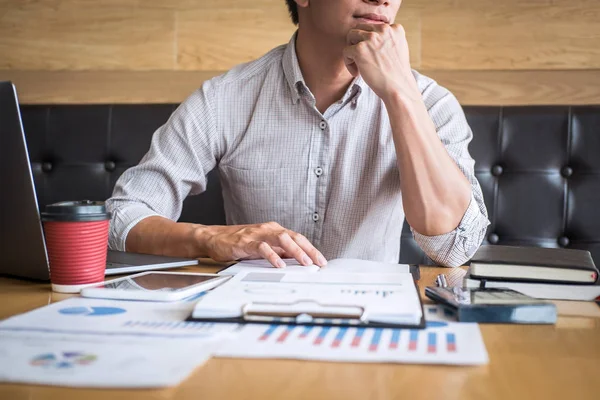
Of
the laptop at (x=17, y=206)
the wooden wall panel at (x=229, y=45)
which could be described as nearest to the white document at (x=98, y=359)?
the laptop at (x=17, y=206)

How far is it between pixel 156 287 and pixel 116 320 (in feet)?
0.53

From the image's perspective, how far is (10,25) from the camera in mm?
2299

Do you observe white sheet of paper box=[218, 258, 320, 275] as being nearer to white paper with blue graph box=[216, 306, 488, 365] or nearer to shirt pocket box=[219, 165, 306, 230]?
white paper with blue graph box=[216, 306, 488, 365]

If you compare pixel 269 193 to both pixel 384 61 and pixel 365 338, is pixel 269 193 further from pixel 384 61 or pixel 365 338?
pixel 365 338

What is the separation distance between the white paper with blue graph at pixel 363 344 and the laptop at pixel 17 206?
395mm

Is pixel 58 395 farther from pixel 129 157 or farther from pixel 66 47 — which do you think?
pixel 66 47

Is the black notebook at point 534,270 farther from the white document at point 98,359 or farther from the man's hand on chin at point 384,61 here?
the man's hand on chin at point 384,61

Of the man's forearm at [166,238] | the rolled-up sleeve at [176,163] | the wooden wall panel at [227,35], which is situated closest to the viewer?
the man's forearm at [166,238]

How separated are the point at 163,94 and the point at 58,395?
72.7 inches

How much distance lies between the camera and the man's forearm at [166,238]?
1253 mm

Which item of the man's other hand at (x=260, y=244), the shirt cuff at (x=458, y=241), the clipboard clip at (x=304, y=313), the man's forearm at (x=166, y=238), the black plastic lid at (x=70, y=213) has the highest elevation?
the black plastic lid at (x=70, y=213)

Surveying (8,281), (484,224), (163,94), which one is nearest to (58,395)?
(8,281)

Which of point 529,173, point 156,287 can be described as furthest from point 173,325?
point 529,173

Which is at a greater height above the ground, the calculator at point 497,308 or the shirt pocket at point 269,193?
the calculator at point 497,308
